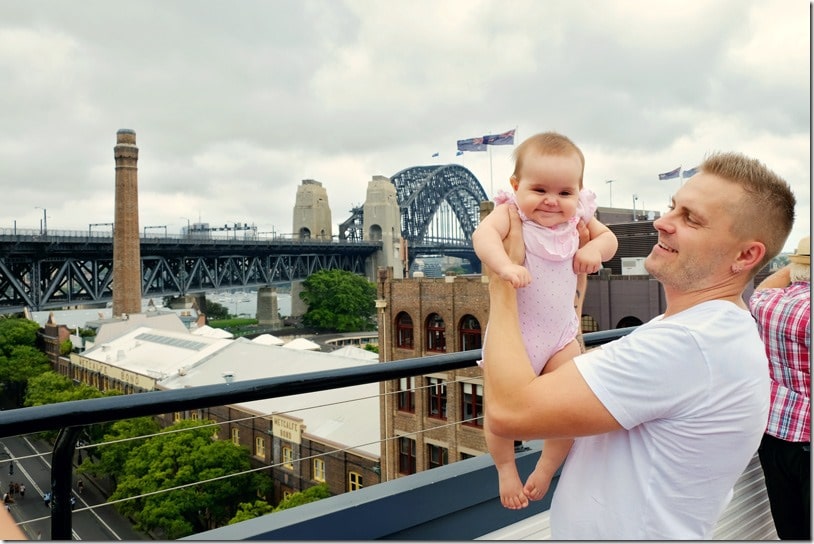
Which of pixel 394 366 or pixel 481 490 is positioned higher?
pixel 394 366

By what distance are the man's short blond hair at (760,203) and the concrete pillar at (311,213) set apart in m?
74.3

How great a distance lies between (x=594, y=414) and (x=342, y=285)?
206ft

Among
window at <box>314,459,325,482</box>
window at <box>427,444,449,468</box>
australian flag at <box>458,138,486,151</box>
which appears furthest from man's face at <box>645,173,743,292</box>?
australian flag at <box>458,138,486,151</box>

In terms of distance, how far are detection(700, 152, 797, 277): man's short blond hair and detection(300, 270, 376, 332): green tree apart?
61.9 meters

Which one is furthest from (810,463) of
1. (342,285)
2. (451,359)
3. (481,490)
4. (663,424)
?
(342,285)

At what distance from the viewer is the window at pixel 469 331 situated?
20406mm

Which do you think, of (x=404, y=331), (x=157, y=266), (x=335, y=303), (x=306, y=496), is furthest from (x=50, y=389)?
(x=335, y=303)

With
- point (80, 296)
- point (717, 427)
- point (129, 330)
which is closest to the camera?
point (717, 427)

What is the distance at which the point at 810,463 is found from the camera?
2.39 metres

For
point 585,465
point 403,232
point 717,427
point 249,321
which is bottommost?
point 249,321

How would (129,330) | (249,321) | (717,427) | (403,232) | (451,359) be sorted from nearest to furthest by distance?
(717,427), (451,359), (129,330), (249,321), (403,232)

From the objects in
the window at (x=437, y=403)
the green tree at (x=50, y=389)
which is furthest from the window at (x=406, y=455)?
the green tree at (x=50, y=389)

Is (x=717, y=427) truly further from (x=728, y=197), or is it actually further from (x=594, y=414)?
(x=728, y=197)

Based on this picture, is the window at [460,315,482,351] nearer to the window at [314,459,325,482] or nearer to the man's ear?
the window at [314,459,325,482]
